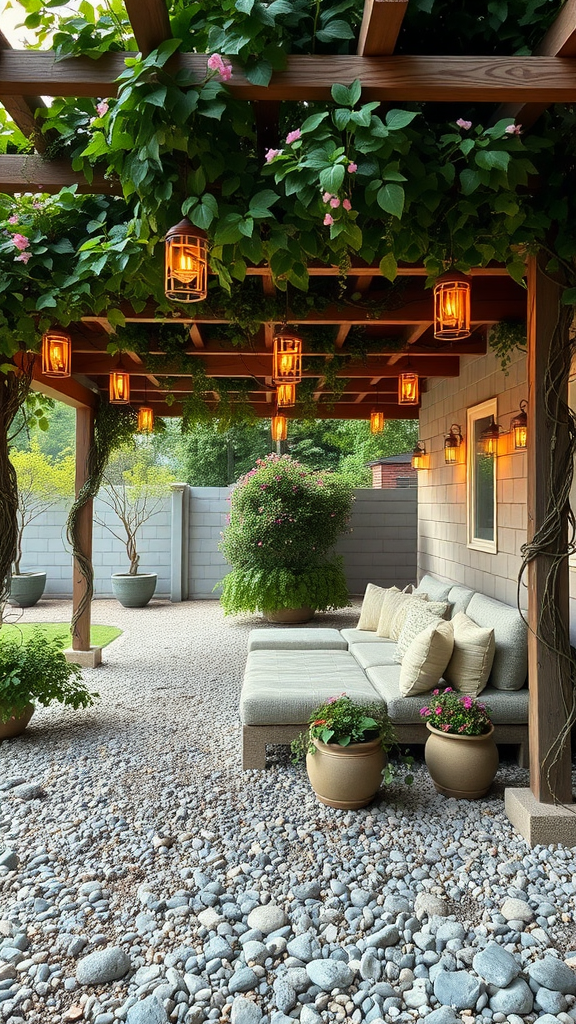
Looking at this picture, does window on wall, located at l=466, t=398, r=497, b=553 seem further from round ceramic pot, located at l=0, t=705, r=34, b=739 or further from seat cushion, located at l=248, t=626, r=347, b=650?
round ceramic pot, located at l=0, t=705, r=34, b=739

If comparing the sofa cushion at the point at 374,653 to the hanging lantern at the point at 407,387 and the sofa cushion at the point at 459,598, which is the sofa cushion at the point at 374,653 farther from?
the hanging lantern at the point at 407,387

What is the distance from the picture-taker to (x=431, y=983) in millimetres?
1822

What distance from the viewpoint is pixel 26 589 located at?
9.14 metres

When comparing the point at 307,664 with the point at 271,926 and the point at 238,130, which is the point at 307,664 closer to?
the point at 271,926

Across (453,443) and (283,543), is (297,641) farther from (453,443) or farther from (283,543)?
(283,543)

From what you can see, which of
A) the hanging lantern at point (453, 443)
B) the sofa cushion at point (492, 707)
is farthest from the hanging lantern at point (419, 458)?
the sofa cushion at point (492, 707)

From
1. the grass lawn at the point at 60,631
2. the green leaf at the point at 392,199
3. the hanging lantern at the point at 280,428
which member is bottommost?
the grass lawn at the point at 60,631

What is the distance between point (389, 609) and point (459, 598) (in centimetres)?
62

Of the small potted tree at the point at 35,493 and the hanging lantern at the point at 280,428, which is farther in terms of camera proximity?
the small potted tree at the point at 35,493

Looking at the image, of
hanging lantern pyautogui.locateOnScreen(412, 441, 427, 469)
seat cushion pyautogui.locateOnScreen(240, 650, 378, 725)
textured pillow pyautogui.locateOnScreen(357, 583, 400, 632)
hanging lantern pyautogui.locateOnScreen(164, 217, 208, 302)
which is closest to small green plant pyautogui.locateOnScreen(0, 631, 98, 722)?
seat cushion pyautogui.locateOnScreen(240, 650, 378, 725)

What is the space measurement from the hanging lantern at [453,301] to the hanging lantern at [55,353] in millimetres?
2030

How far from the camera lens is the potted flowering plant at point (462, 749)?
291cm

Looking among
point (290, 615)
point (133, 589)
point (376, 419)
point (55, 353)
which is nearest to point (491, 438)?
point (376, 419)

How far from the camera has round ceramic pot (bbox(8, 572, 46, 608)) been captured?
905 centimetres
